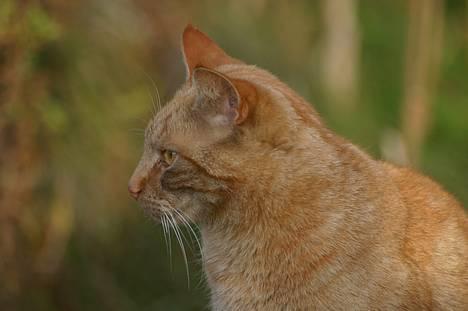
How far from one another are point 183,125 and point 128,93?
3.07 meters

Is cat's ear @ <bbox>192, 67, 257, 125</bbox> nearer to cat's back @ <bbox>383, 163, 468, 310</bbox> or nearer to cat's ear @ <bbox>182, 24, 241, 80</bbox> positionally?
cat's ear @ <bbox>182, 24, 241, 80</bbox>

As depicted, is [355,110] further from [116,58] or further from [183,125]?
Answer: [183,125]

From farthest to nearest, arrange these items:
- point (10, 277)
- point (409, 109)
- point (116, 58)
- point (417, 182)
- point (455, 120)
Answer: point (455, 120) < point (409, 109) < point (116, 58) < point (10, 277) < point (417, 182)

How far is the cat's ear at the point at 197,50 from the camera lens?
412 centimetres

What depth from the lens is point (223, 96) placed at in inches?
144

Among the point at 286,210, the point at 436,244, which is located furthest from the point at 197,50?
the point at 436,244

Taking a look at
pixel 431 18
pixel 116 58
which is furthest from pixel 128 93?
pixel 431 18

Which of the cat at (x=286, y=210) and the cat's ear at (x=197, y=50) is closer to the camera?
the cat at (x=286, y=210)

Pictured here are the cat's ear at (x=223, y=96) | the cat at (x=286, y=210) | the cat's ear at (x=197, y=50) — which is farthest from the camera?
the cat's ear at (x=197, y=50)

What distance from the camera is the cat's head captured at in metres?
3.67

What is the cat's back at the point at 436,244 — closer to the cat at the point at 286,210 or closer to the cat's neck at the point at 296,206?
the cat at the point at 286,210

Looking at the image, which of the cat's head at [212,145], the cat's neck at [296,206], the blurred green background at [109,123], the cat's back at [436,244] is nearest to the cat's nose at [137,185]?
the cat's head at [212,145]

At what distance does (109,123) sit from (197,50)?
2.62m

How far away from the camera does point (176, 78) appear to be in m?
7.20
